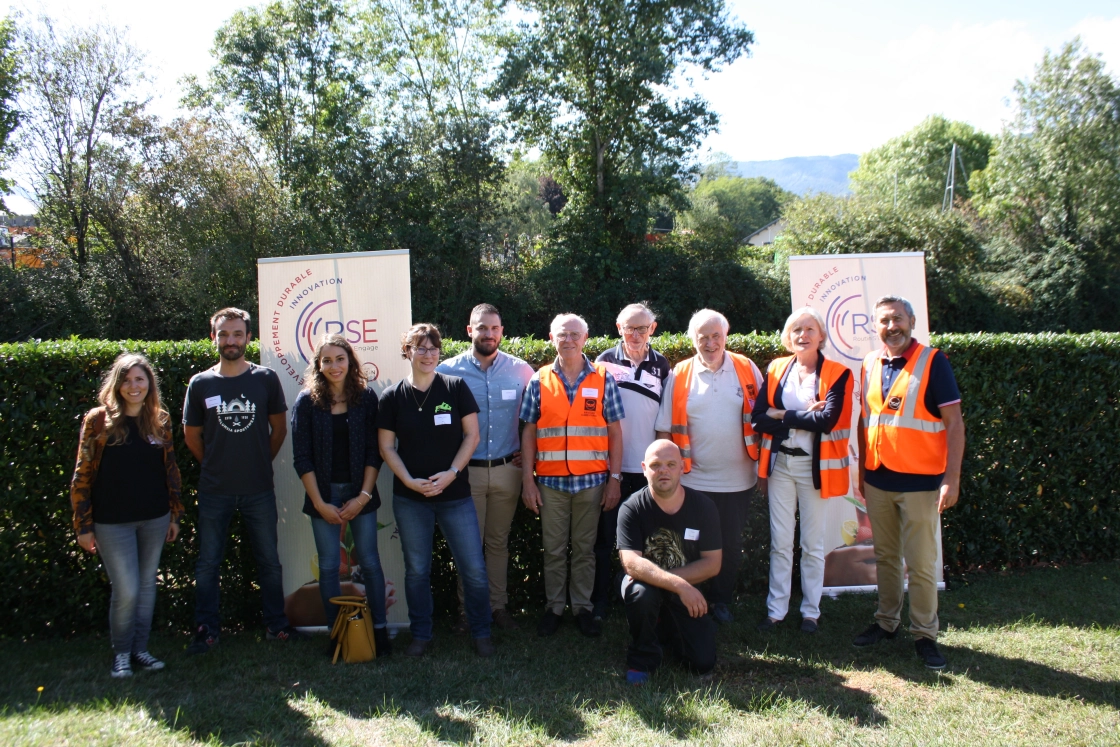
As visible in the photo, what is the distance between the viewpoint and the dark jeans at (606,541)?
470 cm

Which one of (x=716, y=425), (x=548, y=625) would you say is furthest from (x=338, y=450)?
(x=716, y=425)

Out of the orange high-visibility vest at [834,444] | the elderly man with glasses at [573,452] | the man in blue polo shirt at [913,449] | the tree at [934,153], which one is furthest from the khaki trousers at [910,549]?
the tree at [934,153]

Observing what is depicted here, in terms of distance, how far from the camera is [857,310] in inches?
210

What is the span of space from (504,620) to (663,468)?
1.66 metres

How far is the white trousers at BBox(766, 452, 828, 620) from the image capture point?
447 centimetres

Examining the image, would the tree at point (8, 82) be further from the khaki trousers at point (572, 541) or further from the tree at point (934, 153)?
the tree at point (934, 153)

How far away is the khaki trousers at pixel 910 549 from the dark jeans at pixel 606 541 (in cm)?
138

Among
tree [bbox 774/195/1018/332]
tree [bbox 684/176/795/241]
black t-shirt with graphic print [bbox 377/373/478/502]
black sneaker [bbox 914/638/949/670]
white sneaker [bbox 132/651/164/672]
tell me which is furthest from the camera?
tree [bbox 684/176/795/241]

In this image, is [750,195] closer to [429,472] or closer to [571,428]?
[571,428]

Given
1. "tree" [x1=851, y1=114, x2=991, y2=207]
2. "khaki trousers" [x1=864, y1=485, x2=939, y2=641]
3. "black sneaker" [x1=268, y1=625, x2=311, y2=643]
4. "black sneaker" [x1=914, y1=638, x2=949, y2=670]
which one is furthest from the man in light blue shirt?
"tree" [x1=851, y1=114, x2=991, y2=207]

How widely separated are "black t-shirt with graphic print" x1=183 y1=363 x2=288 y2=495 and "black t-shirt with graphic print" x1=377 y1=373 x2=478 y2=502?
2.52 feet

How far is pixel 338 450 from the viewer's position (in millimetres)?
4242

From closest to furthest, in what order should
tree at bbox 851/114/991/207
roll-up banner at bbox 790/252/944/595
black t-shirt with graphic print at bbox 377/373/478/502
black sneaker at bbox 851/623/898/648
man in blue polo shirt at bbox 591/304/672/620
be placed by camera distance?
1. black t-shirt with graphic print at bbox 377/373/478/502
2. black sneaker at bbox 851/623/898/648
3. man in blue polo shirt at bbox 591/304/672/620
4. roll-up banner at bbox 790/252/944/595
5. tree at bbox 851/114/991/207

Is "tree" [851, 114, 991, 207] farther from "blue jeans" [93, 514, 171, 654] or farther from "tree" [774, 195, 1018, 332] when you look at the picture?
"blue jeans" [93, 514, 171, 654]
